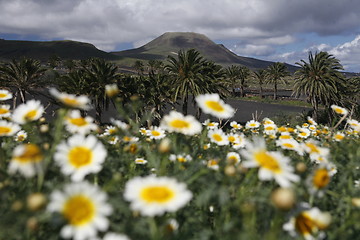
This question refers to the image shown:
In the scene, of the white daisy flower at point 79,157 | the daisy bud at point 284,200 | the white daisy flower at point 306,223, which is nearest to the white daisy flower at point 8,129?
the white daisy flower at point 79,157

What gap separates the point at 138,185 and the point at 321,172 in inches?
34.4

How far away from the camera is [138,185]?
1.30 m

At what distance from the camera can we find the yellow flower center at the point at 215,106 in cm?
209

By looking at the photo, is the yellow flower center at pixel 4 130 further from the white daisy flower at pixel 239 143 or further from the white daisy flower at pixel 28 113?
the white daisy flower at pixel 239 143

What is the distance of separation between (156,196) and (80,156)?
492 mm

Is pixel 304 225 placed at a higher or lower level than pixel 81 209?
lower

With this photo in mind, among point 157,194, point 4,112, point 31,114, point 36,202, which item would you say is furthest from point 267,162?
point 4,112

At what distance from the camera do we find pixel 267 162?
142cm

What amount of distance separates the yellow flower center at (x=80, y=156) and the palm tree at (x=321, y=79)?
3892 centimetres

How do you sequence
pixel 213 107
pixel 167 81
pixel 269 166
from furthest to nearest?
pixel 167 81
pixel 213 107
pixel 269 166

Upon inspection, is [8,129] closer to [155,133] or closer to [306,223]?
[155,133]

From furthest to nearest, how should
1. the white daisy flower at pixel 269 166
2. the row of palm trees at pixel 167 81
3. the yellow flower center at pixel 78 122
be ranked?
the row of palm trees at pixel 167 81 < the yellow flower center at pixel 78 122 < the white daisy flower at pixel 269 166

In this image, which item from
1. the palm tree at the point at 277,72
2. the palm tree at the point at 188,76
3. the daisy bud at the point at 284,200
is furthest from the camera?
the palm tree at the point at 277,72

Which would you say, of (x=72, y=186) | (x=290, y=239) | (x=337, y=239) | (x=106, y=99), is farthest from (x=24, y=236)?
(x=106, y=99)
